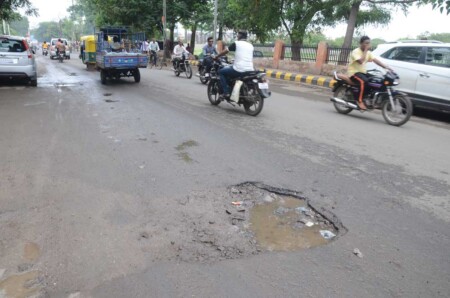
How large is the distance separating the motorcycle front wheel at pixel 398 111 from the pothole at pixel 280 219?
4.60 meters

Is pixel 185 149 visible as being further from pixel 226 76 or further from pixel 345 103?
pixel 345 103

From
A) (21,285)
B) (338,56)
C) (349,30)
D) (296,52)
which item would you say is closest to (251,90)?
(21,285)

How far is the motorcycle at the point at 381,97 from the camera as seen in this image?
7.57 meters

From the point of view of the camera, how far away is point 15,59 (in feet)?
37.1

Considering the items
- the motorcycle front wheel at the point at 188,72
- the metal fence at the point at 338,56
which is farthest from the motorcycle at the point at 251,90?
the metal fence at the point at 338,56

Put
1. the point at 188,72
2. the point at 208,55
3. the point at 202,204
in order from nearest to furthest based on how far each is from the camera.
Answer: the point at 202,204
the point at 208,55
the point at 188,72

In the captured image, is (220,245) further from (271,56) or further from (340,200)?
(271,56)

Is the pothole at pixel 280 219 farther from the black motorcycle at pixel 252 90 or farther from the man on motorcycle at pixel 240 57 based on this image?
the man on motorcycle at pixel 240 57

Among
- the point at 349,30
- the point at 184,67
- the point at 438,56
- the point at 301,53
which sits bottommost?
the point at 184,67

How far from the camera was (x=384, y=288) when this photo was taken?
8.03 ft

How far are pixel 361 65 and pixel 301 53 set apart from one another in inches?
470

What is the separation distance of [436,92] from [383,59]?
5.09 ft

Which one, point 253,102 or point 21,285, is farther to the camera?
point 253,102

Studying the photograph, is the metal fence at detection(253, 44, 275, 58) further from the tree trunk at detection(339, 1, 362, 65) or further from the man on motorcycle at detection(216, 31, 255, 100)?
the man on motorcycle at detection(216, 31, 255, 100)
